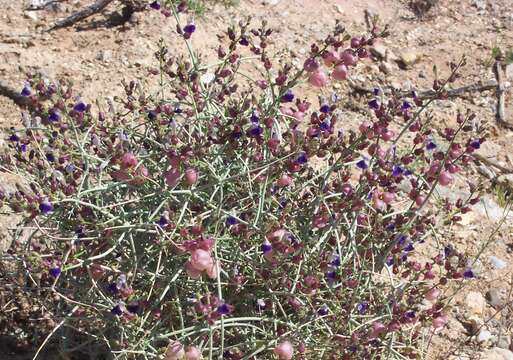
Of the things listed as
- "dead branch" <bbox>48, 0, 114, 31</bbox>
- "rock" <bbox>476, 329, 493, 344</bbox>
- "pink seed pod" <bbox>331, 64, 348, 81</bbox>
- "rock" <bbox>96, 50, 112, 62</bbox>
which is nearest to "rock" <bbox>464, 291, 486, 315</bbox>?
"rock" <bbox>476, 329, 493, 344</bbox>

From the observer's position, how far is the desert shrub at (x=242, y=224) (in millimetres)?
2188

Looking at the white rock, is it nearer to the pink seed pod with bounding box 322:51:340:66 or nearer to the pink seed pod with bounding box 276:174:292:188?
the pink seed pod with bounding box 276:174:292:188

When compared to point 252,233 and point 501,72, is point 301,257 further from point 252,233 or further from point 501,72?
point 501,72

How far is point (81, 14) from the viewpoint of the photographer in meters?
4.64

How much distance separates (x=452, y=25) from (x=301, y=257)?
12.7 feet

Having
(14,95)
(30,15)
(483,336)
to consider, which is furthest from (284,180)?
(30,15)

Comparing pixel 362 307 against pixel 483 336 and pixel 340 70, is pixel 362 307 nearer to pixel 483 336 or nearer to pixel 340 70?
pixel 340 70

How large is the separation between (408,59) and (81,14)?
2.29 meters

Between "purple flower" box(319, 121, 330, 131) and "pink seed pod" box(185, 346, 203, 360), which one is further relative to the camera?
"purple flower" box(319, 121, 330, 131)

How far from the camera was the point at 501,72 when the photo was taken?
5.04 metres

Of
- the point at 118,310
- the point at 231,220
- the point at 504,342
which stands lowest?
the point at 504,342

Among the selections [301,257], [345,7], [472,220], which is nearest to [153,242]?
[301,257]

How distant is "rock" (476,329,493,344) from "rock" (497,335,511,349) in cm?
5

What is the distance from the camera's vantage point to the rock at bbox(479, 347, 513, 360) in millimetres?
3037
